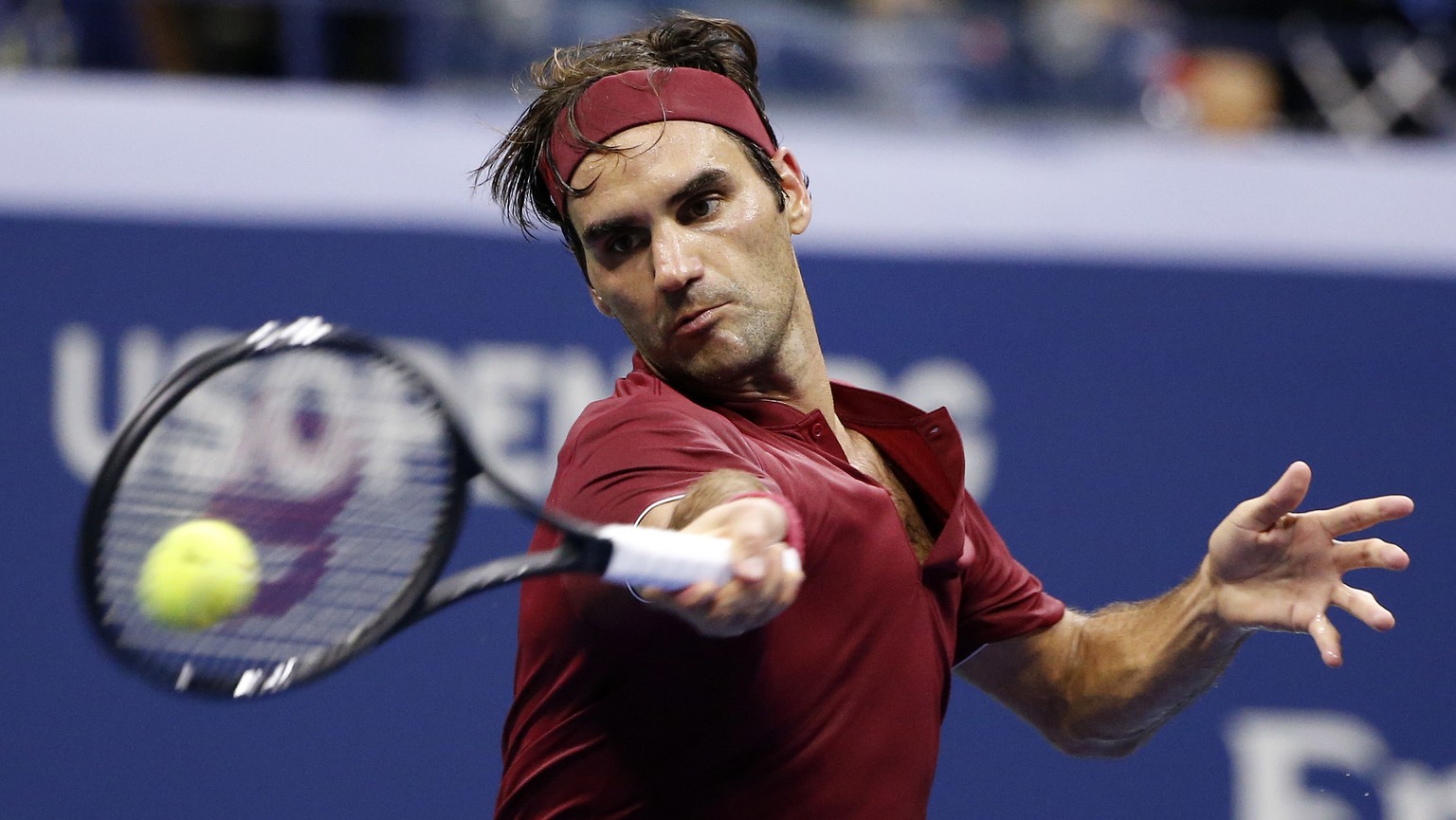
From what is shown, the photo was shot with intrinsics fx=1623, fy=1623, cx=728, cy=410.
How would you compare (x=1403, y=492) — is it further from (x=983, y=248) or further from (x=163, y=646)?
(x=163, y=646)

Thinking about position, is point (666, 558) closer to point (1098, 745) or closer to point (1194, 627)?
point (1194, 627)

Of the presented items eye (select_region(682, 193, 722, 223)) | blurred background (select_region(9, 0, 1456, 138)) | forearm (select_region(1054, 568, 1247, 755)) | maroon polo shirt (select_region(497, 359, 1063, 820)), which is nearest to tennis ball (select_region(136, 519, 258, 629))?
maroon polo shirt (select_region(497, 359, 1063, 820))

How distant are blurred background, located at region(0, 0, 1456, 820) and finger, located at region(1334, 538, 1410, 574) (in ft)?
8.74

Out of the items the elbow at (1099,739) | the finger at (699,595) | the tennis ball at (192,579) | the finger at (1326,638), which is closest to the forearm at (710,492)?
the finger at (699,595)

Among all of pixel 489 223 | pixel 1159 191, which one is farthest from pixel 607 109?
pixel 1159 191

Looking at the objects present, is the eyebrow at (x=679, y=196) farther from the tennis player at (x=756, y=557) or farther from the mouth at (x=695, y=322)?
the mouth at (x=695, y=322)

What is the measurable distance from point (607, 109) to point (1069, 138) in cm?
313

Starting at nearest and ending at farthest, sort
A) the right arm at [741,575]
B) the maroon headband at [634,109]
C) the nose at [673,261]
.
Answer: the right arm at [741,575] < the nose at [673,261] < the maroon headband at [634,109]

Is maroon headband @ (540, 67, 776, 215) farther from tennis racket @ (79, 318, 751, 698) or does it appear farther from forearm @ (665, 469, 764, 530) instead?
forearm @ (665, 469, 764, 530)

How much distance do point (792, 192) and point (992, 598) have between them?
0.77 meters

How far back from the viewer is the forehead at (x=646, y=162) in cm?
241

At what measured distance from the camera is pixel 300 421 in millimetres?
2143

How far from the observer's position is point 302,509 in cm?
207

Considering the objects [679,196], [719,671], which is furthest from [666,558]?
[679,196]
